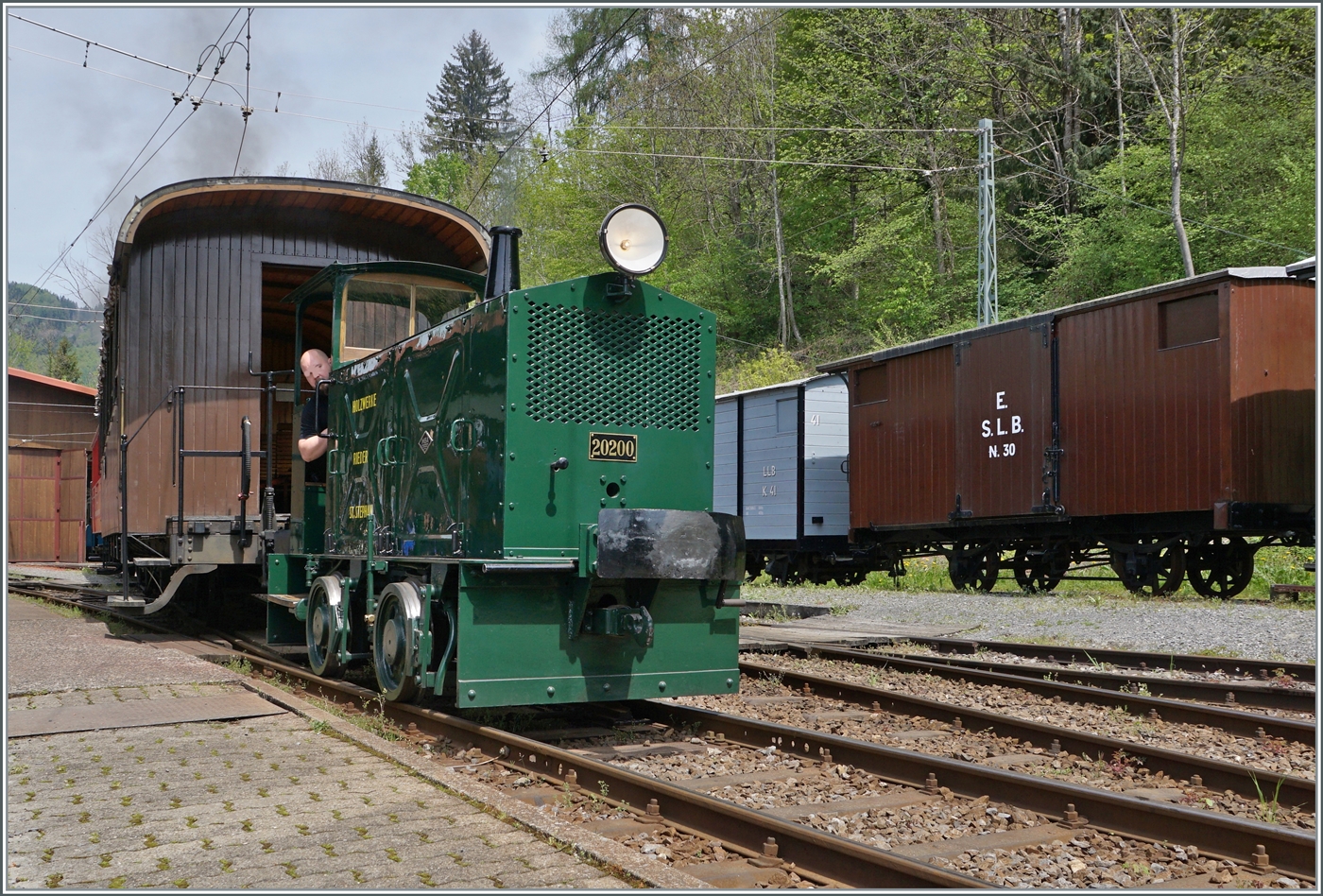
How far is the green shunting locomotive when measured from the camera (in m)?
5.69

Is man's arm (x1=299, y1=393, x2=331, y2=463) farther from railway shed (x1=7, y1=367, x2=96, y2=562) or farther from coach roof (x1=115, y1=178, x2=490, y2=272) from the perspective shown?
railway shed (x1=7, y1=367, x2=96, y2=562)

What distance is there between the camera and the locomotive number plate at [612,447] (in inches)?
235

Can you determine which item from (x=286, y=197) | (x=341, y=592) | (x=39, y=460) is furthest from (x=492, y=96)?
(x=341, y=592)

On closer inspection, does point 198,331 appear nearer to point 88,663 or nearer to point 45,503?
point 88,663

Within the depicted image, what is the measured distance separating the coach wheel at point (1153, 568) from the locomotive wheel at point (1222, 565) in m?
0.27

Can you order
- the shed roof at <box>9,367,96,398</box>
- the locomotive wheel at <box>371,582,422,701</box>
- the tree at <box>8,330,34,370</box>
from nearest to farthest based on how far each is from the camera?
1. the locomotive wheel at <box>371,582,422,701</box>
2. the shed roof at <box>9,367,96,398</box>
3. the tree at <box>8,330,34,370</box>

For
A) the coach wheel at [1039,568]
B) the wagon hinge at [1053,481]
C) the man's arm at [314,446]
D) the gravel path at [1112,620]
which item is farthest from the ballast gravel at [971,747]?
the coach wheel at [1039,568]

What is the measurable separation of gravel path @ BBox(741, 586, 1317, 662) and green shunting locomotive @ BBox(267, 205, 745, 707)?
19.1 ft

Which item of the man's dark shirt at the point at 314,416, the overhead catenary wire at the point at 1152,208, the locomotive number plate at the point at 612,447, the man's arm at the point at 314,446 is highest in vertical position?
the overhead catenary wire at the point at 1152,208

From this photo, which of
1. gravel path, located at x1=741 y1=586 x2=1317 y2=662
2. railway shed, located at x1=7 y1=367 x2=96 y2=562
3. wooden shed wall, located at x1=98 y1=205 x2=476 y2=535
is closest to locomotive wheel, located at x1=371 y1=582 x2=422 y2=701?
wooden shed wall, located at x1=98 y1=205 x2=476 y2=535

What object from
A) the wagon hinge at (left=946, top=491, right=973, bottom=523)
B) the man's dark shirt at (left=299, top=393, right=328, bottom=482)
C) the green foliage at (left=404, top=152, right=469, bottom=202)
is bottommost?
the wagon hinge at (left=946, top=491, right=973, bottom=523)

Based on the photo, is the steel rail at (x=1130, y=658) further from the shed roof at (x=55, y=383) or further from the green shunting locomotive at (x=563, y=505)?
the shed roof at (x=55, y=383)

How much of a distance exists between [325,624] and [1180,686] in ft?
20.0

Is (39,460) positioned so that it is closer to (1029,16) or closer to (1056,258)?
(1056,258)
